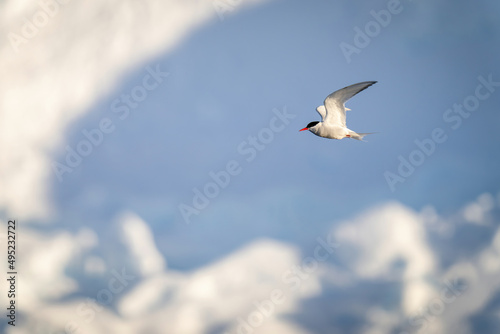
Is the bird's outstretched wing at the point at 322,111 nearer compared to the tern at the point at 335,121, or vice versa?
the tern at the point at 335,121

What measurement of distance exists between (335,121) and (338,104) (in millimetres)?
887

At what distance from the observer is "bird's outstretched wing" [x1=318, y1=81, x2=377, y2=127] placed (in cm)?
2225

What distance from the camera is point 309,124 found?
76.3ft

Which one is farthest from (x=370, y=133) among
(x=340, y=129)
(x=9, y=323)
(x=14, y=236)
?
(x=9, y=323)

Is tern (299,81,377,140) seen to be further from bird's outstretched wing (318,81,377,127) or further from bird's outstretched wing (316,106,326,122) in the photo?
bird's outstretched wing (316,106,326,122)

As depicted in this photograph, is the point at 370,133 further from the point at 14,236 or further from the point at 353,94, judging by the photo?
the point at 14,236

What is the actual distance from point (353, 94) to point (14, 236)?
23650mm

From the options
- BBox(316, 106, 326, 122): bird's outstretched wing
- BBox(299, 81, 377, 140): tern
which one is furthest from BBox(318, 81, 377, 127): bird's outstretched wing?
BBox(316, 106, 326, 122): bird's outstretched wing

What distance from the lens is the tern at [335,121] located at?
22.8m

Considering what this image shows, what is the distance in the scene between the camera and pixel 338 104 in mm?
23141

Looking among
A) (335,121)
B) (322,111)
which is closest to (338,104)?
(335,121)

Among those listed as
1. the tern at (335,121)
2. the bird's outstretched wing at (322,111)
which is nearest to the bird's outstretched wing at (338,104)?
the tern at (335,121)

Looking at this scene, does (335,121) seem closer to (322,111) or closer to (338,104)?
(338,104)

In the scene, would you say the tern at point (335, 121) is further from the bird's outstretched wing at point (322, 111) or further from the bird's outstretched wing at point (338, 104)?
the bird's outstretched wing at point (322, 111)
